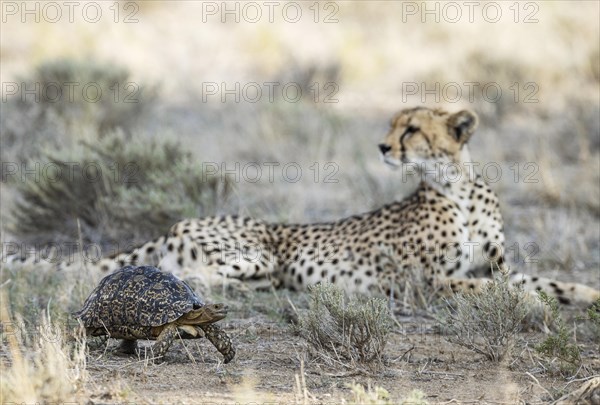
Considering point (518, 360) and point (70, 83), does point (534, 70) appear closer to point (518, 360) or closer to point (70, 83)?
point (70, 83)

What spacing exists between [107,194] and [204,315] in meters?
3.78

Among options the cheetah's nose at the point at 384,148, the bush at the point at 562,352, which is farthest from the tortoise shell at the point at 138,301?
the cheetah's nose at the point at 384,148

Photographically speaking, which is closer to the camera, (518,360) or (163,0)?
(518,360)

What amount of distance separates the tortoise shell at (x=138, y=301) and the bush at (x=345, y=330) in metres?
0.53

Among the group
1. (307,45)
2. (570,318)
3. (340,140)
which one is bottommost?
(570,318)

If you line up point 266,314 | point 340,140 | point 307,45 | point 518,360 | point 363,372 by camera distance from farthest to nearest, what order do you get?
point 307,45, point 340,140, point 266,314, point 518,360, point 363,372

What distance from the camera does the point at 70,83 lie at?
36.9 feet

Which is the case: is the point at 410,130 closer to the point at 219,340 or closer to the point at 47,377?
the point at 219,340

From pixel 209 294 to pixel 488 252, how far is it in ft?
5.78

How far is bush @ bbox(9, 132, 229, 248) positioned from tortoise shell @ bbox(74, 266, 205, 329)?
3018 mm

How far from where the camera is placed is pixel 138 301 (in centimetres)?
430

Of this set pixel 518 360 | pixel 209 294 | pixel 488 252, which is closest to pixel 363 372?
pixel 518 360

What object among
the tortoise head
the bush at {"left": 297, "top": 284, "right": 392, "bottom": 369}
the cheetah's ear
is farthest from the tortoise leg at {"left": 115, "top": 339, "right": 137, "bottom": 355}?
the cheetah's ear

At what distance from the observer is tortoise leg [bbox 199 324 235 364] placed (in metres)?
4.38
